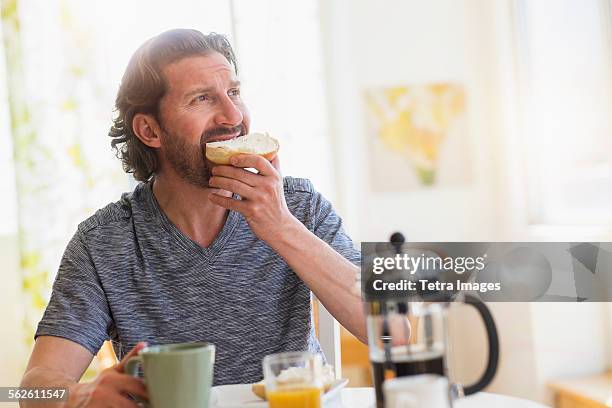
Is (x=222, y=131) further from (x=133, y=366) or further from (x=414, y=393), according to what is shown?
(x=414, y=393)

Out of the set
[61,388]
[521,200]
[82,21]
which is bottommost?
[61,388]

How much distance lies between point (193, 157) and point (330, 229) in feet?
1.03

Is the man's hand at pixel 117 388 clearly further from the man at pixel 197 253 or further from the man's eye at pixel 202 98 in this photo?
the man's eye at pixel 202 98

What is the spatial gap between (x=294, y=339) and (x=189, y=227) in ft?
1.01

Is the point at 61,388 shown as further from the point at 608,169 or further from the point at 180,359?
the point at 608,169

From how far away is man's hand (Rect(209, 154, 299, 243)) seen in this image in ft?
4.42

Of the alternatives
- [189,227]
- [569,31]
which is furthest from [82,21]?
[569,31]

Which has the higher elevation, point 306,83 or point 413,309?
point 306,83

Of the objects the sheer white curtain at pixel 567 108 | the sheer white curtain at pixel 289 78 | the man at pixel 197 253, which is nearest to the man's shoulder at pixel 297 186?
the man at pixel 197 253

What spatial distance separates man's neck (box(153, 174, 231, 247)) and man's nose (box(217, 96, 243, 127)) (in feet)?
0.46

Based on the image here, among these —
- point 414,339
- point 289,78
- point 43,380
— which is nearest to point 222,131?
point 43,380

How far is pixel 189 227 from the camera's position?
150 centimetres

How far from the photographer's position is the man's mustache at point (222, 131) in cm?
151

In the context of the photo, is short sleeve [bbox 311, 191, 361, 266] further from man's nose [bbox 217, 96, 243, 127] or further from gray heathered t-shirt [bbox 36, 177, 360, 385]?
man's nose [bbox 217, 96, 243, 127]
